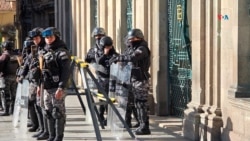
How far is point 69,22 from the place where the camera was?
84.6 feet

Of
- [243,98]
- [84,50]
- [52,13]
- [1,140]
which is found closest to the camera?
[243,98]

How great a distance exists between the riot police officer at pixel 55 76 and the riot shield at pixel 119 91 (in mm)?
934

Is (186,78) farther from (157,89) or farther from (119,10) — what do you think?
(119,10)

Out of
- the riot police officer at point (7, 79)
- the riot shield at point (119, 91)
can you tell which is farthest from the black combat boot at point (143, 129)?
the riot police officer at point (7, 79)

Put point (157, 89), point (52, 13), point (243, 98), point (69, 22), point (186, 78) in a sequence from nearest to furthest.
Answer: point (243, 98) → point (186, 78) → point (157, 89) → point (69, 22) → point (52, 13)

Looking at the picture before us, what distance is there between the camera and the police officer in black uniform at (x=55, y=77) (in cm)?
1027

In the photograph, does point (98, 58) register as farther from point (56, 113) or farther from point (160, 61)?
point (56, 113)

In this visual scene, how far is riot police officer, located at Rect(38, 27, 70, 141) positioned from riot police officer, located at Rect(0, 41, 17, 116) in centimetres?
467

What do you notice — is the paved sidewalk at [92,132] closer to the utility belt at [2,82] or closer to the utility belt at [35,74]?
the utility belt at [2,82]

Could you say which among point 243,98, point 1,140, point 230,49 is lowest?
point 1,140

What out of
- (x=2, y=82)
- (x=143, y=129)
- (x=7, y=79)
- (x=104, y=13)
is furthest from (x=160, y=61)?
(x=104, y=13)

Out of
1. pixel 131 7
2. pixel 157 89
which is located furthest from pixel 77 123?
pixel 131 7

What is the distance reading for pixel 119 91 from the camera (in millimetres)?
11328

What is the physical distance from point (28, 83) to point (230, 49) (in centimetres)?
401
